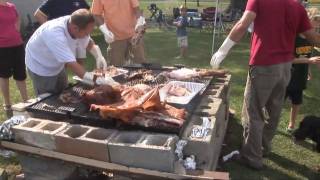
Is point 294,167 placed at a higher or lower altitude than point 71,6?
lower

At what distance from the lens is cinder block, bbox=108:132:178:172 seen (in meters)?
3.10

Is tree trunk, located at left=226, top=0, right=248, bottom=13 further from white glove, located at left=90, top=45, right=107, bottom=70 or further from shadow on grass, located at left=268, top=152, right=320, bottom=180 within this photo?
shadow on grass, located at left=268, top=152, right=320, bottom=180

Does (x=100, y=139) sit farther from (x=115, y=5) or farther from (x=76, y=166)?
(x=115, y=5)

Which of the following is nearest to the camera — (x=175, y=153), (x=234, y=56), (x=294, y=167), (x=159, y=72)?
(x=175, y=153)

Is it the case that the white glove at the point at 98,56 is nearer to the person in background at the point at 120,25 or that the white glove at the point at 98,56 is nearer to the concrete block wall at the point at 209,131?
the person in background at the point at 120,25

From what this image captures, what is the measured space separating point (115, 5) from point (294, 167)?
3.41 metres

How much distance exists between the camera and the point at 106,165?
3.32 metres

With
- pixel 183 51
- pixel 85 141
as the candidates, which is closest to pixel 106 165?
pixel 85 141

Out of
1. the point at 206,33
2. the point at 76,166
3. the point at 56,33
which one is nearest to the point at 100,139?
the point at 76,166

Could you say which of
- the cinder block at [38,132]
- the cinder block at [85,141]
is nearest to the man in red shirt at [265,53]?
the cinder block at [85,141]

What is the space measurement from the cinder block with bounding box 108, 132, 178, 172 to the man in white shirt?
1040mm

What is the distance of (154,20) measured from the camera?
21.3 metres

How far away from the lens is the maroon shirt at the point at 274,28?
3891mm

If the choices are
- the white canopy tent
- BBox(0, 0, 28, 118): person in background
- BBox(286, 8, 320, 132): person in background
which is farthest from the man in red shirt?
the white canopy tent
